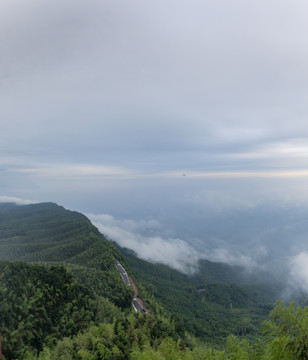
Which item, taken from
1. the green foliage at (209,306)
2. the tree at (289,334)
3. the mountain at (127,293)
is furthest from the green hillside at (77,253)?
the tree at (289,334)

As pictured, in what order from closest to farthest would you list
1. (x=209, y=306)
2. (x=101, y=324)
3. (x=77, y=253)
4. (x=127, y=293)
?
A: (x=101, y=324) < (x=127, y=293) < (x=77, y=253) < (x=209, y=306)

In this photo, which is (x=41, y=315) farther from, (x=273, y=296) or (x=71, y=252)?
(x=273, y=296)

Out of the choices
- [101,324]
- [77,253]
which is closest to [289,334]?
[101,324]

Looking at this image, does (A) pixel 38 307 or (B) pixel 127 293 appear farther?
(B) pixel 127 293

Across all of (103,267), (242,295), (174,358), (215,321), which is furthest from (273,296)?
(174,358)

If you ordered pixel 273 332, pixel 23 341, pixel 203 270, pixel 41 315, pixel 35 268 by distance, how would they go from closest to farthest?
pixel 273 332 < pixel 23 341 < pixel 41 315 < pixel 35 268 < pixel 203 270

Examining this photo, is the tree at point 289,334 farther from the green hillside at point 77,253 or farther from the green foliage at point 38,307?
the green hillside at point 77,253

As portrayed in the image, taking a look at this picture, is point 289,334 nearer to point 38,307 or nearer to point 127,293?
point 38,307

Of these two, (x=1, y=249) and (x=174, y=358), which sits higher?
(x=174, y=358)

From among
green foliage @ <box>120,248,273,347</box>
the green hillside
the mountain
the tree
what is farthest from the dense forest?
green foliage @ <box>120,248,273,347</box>

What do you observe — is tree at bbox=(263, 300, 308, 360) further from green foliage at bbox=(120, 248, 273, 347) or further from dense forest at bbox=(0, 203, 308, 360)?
green foliage at bbox=(120, 248, 273, 347)

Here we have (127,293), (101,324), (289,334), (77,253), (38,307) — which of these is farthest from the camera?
(77,253)
